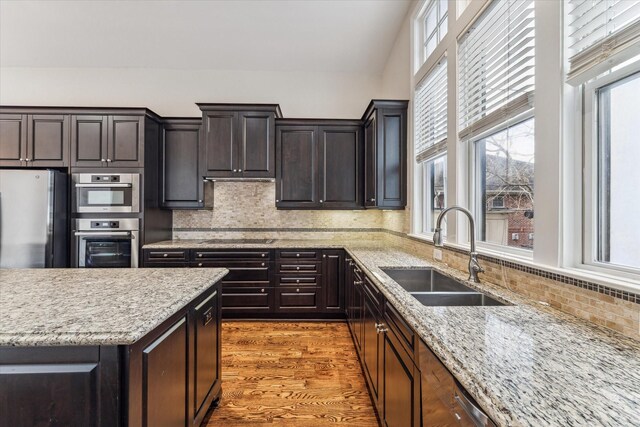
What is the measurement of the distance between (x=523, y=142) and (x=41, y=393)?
2.44 m

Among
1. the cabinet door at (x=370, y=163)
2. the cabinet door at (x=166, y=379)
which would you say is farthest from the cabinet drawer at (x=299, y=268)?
the cabinet door at (x=166, y=379)

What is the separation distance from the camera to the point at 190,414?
156cm

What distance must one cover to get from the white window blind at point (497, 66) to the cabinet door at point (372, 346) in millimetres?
1397

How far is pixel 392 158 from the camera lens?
3438mm

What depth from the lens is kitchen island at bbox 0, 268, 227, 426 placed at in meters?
1.03

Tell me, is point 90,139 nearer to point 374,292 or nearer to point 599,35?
point 374,292

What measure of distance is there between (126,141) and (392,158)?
3.12 m

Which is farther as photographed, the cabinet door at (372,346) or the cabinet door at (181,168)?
the cabinet door at (181,168)

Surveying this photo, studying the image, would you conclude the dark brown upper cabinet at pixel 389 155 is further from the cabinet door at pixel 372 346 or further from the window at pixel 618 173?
the window at pixel 618 173

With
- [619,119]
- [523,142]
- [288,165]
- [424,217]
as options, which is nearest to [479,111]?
[523,142]

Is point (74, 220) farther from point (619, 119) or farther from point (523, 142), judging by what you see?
point (619, 119)

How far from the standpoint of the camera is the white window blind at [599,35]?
3.37 ft

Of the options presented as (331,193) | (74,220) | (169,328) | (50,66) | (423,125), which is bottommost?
(169,328)

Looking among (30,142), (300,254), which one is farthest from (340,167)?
(30,142)
